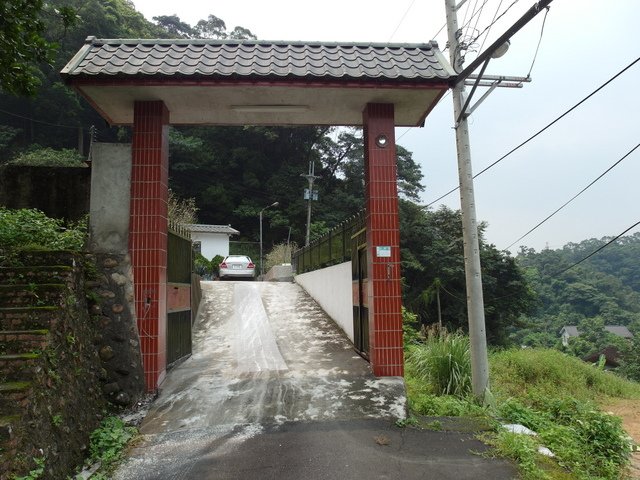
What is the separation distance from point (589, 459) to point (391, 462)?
2332 mm

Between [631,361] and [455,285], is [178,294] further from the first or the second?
[631,361]

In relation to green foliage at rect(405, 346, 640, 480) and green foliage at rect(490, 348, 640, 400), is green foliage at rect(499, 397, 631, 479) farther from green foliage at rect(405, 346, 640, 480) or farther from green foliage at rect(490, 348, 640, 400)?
green foliage at rect(490, 348, 640, 400)

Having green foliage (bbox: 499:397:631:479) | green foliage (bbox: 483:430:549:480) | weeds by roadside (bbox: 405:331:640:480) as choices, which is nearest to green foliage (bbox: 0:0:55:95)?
weeds by roadside (bbox: 405:331:640:480)

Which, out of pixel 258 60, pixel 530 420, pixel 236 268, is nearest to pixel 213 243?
pixel 236 268

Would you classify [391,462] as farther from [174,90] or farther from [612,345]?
[612,345]

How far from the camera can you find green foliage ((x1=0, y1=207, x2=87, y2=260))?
16.4 ft

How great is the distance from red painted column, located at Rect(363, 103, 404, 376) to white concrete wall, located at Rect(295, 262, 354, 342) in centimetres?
218

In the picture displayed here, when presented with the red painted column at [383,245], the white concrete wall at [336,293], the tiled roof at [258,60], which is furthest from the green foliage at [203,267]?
the red painted column at [383,245]

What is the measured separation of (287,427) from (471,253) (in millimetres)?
4646

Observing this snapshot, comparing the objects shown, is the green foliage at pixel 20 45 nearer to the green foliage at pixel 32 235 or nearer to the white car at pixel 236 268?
the green foliage at pixel 32 235

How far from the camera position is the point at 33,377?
3623 mm

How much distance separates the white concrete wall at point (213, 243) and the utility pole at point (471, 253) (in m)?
28.0

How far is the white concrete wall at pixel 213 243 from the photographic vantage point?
1344 inches

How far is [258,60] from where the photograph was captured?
19.8ft
